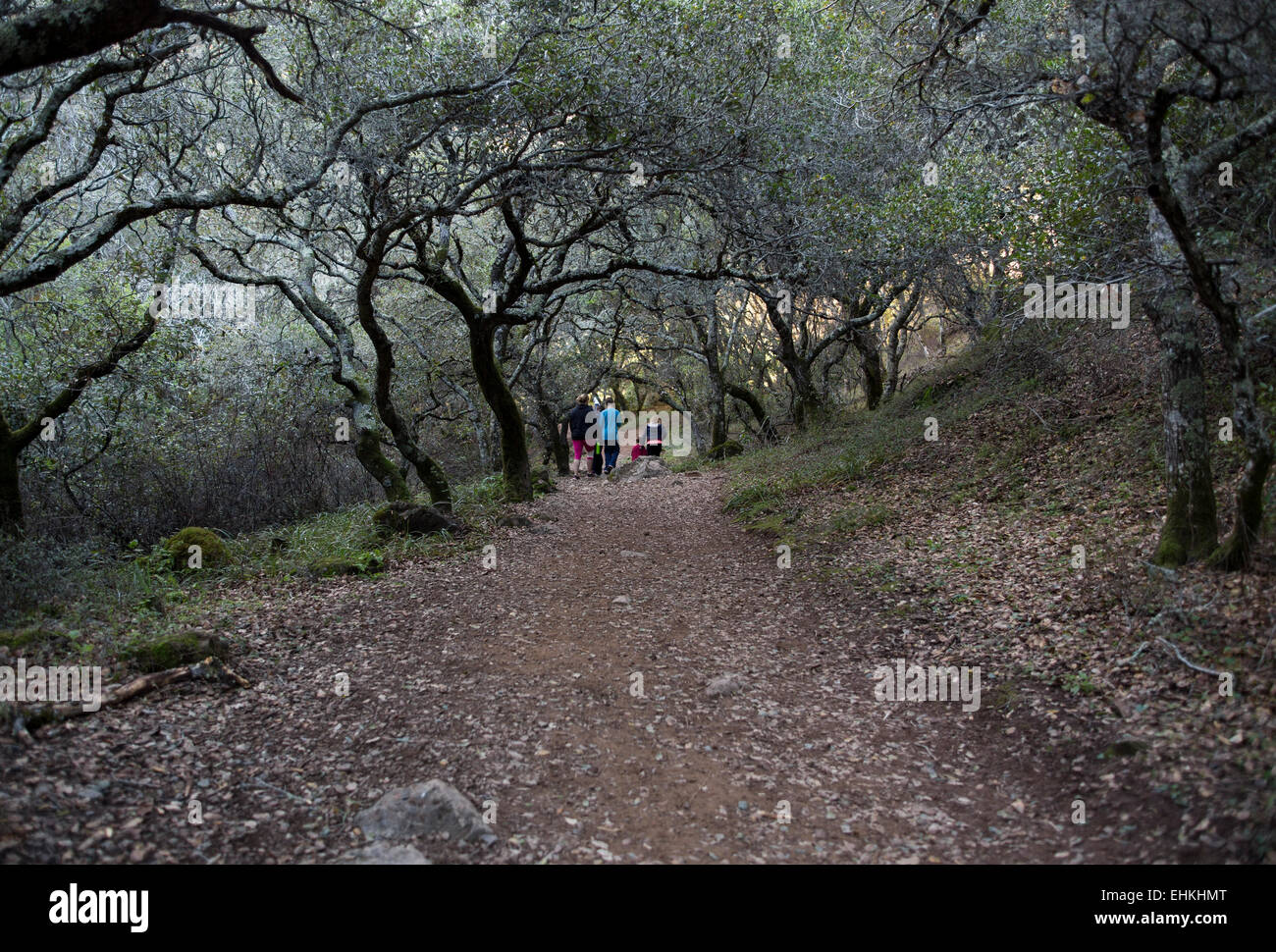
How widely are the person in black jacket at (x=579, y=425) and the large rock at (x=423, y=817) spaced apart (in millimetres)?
15024

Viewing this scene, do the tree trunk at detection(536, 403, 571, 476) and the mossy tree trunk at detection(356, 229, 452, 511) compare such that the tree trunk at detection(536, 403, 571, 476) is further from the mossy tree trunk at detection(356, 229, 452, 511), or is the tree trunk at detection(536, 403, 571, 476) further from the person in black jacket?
the mossy tree trunk at detection(356, 229, 452, 511)

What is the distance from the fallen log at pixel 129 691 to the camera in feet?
13.0

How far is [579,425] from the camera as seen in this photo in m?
19.3

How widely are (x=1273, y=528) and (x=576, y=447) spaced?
52.9 feet

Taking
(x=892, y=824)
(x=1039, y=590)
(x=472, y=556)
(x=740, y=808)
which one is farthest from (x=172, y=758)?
(x=1039, y=590)

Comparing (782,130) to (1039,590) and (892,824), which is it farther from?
(892,824)

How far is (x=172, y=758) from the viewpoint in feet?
13.4

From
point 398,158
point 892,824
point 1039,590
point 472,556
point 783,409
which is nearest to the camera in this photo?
point 892,824

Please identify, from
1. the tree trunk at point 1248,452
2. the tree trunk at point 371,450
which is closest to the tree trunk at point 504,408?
the tree trunk at point 371,450
